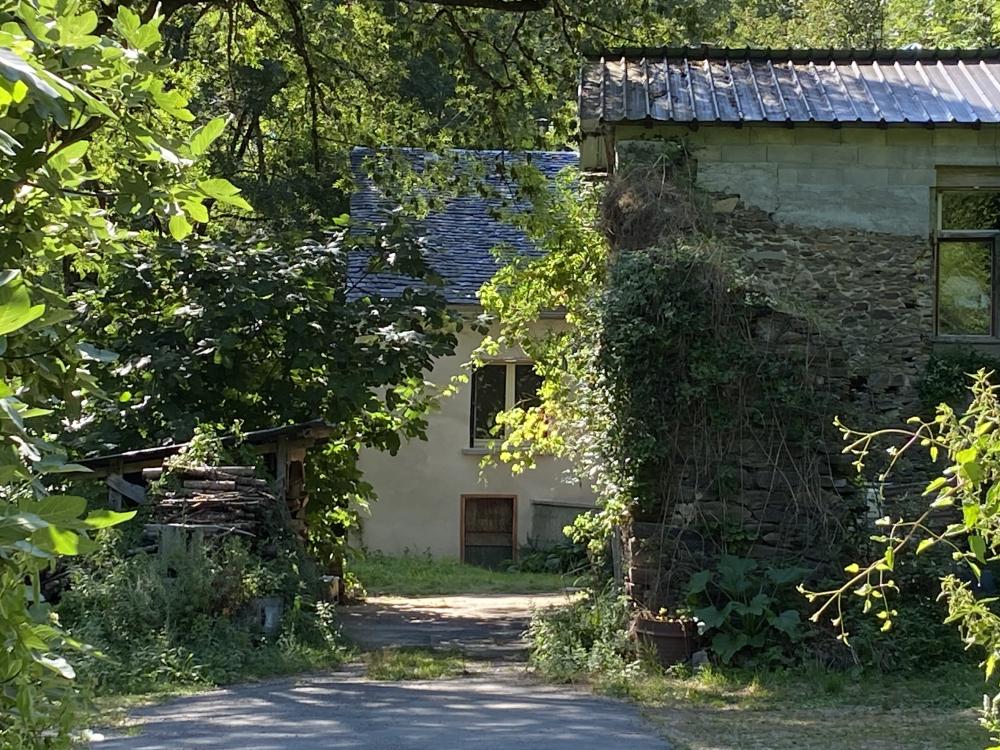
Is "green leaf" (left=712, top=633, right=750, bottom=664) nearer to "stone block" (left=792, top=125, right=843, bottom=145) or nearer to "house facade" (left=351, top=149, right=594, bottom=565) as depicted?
"stone block" (left=792, top=125, right=843, bottom=145)

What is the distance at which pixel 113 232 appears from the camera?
382cm

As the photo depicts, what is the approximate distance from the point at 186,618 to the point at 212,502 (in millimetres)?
1233

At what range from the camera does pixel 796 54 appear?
15211mm

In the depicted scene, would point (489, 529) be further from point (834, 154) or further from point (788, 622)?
point (788, 622)

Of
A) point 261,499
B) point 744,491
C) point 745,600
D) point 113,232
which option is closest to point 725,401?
point 744,491

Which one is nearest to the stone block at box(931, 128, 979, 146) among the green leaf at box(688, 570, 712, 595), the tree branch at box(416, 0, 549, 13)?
the tree branch at box(416, 0, 549, 13)

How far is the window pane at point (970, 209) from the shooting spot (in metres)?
13.9

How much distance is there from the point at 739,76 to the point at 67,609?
9.20 m

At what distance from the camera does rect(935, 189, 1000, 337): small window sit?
13836 millimetres

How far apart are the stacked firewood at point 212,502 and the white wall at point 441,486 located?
11.0 metres

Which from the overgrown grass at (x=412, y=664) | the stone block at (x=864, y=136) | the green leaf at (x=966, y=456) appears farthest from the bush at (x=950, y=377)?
the green leaf at (x=966, y=456)

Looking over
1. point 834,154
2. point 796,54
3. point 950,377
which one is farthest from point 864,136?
point 950,377

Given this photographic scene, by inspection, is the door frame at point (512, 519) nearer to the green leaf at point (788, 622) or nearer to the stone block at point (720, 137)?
the stone block at point (720, 137)

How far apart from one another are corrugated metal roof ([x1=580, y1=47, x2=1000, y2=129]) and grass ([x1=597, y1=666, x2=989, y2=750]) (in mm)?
5862
